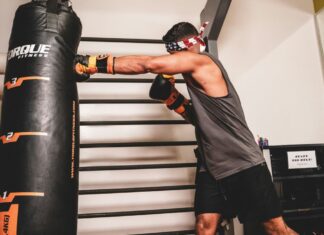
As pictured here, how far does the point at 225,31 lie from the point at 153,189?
1636 mm

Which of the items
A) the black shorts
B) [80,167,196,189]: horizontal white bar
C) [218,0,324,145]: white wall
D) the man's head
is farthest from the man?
[218,0,324,145]: white wall

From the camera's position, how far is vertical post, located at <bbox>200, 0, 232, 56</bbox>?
7.49 feet

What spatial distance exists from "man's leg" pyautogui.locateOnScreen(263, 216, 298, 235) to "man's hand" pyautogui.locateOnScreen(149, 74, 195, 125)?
35.2 inches

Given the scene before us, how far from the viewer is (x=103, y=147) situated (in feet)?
7.40

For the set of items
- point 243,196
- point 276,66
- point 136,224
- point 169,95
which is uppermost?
point 276,66

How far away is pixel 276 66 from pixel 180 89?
1053 mm

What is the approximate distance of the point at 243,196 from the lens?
1679 millimetres

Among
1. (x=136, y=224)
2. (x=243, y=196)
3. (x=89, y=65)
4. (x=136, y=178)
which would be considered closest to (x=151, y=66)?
(x=89, y=65)

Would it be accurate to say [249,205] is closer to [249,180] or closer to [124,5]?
[249,180]

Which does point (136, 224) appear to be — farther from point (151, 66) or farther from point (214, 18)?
point (214, 18)

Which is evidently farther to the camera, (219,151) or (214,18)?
(214,18)

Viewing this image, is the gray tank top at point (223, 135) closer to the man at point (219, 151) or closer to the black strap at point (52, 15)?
the man at point (219, 151)

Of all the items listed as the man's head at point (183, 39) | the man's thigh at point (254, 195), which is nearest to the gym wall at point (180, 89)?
the man's head at point (183, 39)

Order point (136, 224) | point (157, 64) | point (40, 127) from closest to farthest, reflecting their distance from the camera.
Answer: point (40, 127) < point (157, 64) < point (136, 224)
